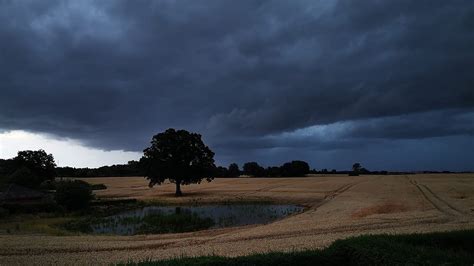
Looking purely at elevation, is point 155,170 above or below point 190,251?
above

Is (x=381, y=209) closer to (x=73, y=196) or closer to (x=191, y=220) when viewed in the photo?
(x=191, y=220)

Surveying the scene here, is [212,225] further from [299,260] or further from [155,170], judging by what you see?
[155,170]

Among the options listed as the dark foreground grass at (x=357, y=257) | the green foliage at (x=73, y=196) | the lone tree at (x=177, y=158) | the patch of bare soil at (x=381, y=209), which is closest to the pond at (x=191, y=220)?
the green foliage at (x=73, y=196)

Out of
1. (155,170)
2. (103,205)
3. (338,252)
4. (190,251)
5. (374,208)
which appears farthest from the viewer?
(155,170)

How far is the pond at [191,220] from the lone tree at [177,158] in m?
16.9

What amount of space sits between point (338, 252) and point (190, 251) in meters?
10.0

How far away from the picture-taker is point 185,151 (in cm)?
7381

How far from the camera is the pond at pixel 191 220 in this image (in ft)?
Answer: 127

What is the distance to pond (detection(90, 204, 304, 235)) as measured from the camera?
38719mm

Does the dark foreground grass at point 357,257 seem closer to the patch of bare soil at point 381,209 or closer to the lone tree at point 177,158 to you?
the patch of bare soil at point 381,209

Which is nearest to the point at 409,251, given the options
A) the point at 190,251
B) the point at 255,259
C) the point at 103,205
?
the point at 255,259

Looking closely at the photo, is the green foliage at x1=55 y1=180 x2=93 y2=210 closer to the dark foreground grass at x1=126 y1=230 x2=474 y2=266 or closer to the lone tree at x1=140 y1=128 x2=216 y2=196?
the lone tree at x1=140 y1=128 x2=216 y2=196

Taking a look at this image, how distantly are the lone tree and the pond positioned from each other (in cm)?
1689

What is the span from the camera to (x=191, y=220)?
142 ft
